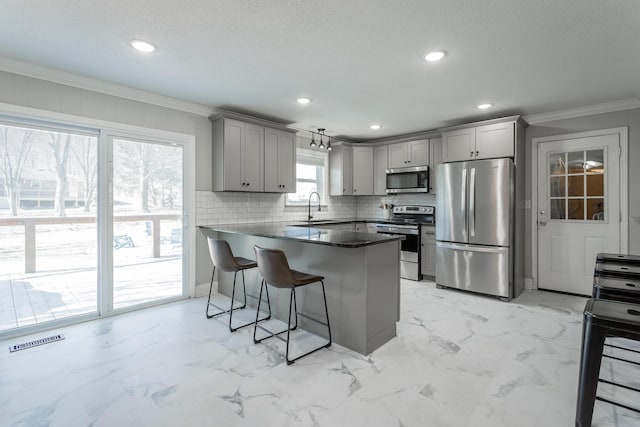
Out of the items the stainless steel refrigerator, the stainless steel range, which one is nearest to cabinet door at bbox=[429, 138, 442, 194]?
the stainless steel range

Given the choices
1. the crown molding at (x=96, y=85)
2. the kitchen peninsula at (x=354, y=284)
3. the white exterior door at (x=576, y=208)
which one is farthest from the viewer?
the white exterior door at (x=576, y=208)

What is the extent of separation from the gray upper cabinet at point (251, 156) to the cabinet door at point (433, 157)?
2.18 m

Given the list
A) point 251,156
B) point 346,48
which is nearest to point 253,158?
point 251,156

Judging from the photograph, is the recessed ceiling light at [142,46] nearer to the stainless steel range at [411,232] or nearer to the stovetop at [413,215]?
the stainless steel range at [411,232]

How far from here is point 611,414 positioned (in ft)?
5.98

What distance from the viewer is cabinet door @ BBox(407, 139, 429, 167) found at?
516 cm

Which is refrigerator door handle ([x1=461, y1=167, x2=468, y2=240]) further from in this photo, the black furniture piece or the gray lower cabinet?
the black furniture piece

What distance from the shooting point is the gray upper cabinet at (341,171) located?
5695 millimetres

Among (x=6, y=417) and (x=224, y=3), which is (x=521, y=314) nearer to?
(x=224, y=3)

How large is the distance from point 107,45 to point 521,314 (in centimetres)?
462

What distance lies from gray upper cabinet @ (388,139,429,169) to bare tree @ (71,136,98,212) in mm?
4266

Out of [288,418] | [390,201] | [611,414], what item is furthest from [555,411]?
[390,201]

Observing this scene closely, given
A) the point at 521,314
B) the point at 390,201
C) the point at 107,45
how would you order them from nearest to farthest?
the point at 107,45 → the point at 521,314 → the point at 390,201

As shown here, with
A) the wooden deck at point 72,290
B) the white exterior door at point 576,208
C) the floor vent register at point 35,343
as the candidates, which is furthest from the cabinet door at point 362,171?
the floor vent register at point 35,343
